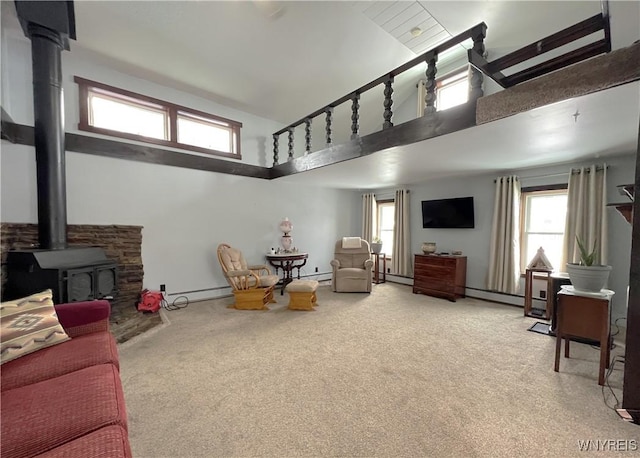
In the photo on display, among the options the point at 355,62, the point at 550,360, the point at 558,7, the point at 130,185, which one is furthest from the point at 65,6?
the point at 550,360

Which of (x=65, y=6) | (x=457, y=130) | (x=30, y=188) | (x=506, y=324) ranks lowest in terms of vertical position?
(x=506, y=324)

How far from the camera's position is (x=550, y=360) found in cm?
234

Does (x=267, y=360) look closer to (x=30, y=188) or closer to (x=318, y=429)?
(x=318, y=429)

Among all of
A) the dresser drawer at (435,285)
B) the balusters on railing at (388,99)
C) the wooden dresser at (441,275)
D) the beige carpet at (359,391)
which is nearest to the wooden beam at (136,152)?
the beige carpet at (359,391)

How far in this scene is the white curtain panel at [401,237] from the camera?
5469 mm

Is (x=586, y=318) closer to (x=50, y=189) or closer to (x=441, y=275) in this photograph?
(x=441, y=275)

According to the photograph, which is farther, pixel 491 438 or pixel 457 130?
pixel 457 130

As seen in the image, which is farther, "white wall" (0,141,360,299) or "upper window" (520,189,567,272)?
"upper window" (520,189,567,272)

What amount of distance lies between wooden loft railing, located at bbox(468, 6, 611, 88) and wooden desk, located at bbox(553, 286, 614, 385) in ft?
5.91

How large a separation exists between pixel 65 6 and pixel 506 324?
6.10 m

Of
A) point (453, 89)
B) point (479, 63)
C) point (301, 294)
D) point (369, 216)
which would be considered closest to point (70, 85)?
point (301, 294)

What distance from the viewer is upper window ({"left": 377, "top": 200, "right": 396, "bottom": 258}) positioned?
6152 millimetres

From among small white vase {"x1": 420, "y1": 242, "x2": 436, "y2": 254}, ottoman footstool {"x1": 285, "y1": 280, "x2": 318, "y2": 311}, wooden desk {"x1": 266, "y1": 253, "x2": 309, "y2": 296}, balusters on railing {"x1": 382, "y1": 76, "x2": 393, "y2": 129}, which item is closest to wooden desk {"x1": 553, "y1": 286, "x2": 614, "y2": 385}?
balusters on railing {"x1": 382, "y1": 76, "x2": 393, "y2": 129}

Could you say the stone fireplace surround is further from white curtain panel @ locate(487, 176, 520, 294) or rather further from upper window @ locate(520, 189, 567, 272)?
upper window @ locate(520, 189, 567, 272)
